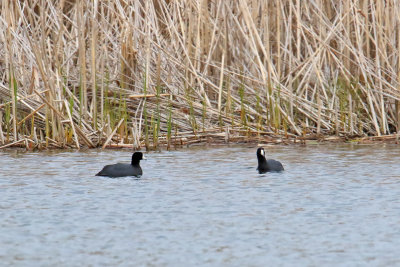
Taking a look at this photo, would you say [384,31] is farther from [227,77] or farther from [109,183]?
[109,183]

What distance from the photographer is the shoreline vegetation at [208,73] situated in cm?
1155

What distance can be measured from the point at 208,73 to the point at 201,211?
5995 mm

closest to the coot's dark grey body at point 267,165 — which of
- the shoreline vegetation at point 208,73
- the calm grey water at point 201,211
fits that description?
the calm grey water at point 201,211

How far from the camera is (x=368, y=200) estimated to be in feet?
24.6

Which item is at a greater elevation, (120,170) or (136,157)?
(136,157)

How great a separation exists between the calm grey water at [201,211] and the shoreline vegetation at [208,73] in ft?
3.26

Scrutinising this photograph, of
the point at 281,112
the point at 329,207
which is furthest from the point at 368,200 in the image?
the point at 281,112

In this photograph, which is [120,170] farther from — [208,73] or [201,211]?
[208,73]

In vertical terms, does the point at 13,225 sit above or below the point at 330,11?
below

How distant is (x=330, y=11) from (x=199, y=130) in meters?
2.76

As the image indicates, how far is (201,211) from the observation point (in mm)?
7012

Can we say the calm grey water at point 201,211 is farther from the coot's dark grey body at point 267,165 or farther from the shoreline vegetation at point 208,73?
the shoreline vegetation at point 208,73

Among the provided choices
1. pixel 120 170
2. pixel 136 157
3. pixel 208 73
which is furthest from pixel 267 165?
pixel 208 73

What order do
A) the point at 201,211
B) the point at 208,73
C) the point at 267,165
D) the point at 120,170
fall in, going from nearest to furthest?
the point at 201,211, the point at 120,170, the point at 267,165, the point at 208,73
